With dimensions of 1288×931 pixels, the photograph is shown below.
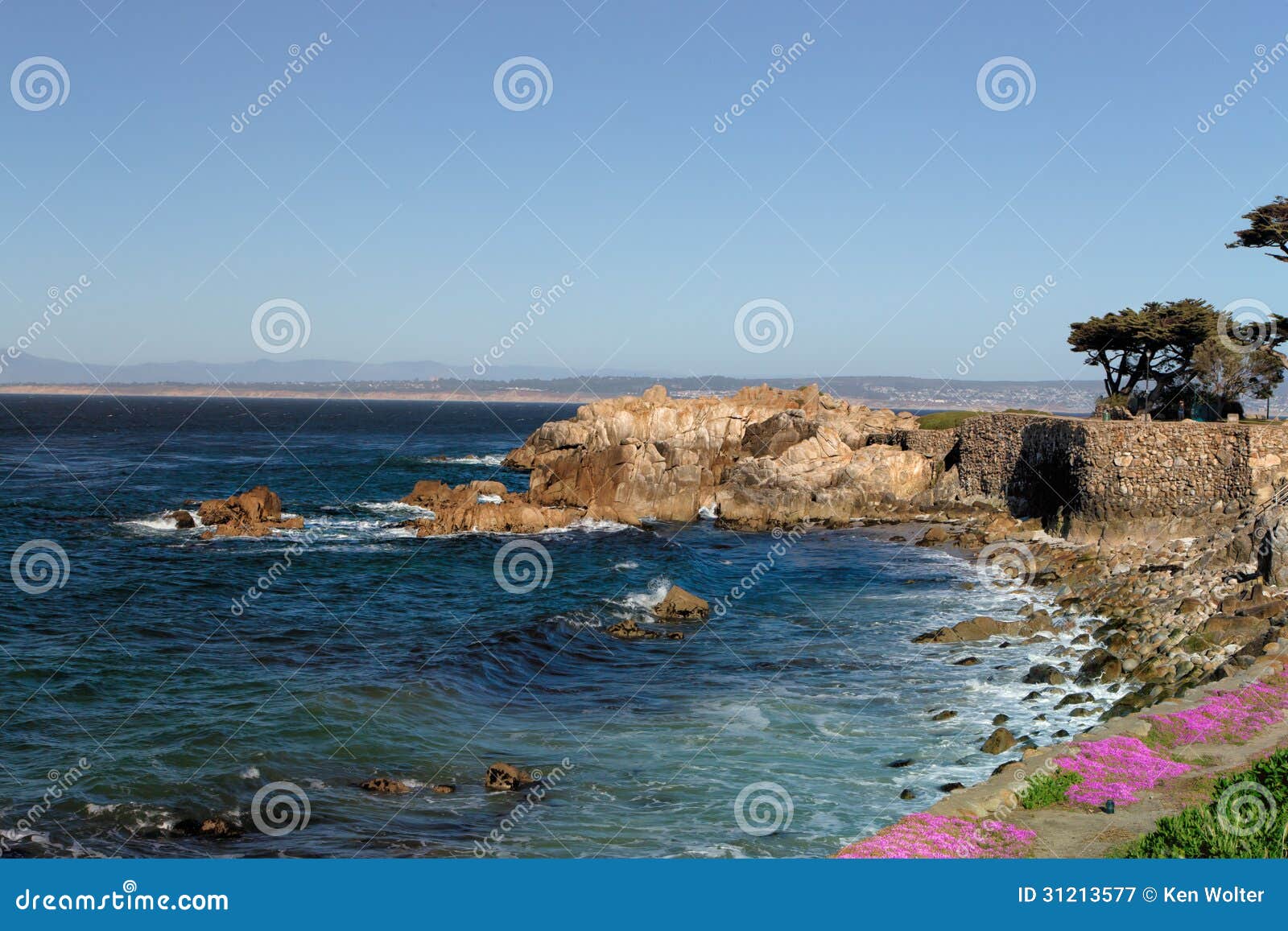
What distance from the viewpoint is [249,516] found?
52.3 metres

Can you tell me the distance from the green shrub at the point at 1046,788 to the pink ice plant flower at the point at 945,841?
1116mm

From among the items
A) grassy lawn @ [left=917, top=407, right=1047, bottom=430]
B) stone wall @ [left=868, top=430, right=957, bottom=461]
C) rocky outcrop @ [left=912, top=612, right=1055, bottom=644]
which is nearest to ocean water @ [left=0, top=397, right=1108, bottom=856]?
rocky outcrop @ [left=912, top=612, right=1055, bottom=644]

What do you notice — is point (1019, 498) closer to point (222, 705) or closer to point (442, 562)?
point (442, 562)

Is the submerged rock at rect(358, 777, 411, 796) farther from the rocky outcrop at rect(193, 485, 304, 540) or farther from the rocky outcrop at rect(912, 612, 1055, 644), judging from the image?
the rocky outcrop at rect(193, 485, 304, 540)

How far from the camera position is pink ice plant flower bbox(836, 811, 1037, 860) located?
13.2 metres

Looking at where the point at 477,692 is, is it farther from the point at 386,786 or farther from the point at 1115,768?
the point at 1115,768

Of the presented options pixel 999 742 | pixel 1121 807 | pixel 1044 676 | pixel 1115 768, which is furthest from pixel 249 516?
pixel 1121 807

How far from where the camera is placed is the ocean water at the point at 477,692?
18.2 metres

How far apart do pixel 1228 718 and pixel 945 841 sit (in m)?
7.51

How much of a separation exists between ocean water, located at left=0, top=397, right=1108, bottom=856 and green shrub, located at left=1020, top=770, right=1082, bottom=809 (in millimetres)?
2568

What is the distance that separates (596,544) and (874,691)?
80.6 feet

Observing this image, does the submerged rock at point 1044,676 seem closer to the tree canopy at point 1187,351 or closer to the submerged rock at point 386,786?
the submerged rock at point 386,786

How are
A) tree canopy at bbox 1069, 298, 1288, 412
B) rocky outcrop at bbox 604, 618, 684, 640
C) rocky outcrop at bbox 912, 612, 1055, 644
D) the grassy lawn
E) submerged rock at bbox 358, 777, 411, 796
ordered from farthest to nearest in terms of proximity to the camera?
the grassy lawn
tree canopy at bbox 1069, 298, 1288, 412
rocky outcrop at bbox 604, 618, 684, 640
rocky outcrop at bbox 912, 612, 1055, 644
submerged rock at bbox 358, 777, 411, 796

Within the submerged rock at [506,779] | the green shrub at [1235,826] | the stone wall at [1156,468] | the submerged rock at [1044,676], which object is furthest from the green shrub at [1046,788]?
the stone wall at [1156,468]
